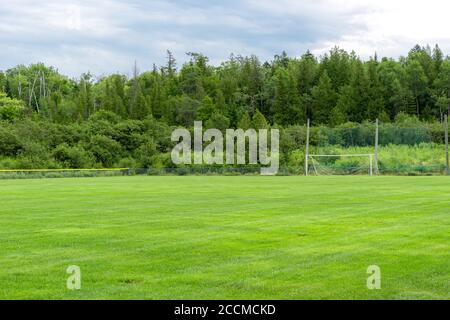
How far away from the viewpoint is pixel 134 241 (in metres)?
10.8

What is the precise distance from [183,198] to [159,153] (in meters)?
42.4

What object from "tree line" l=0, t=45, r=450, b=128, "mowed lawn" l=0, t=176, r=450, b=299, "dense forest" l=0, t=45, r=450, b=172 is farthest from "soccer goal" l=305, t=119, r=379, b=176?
"mowed lawn" l=0, t=176, r=450, b=299

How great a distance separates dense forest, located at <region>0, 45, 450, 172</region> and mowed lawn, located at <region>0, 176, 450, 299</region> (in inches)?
1695

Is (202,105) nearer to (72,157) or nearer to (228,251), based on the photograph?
(72,157)

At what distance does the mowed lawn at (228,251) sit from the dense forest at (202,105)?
43050 mm

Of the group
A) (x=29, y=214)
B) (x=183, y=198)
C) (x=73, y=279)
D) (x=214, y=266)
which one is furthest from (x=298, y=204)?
(x=73, y=279)

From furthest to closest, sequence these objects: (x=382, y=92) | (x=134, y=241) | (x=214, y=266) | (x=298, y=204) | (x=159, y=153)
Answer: (x=382, y=92), (x=159, y=153), (x=298, y=204), (x=134, y=241), (x=214, y=266)

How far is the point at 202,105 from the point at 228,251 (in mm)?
72430

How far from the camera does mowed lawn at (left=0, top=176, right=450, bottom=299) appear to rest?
23.4ft

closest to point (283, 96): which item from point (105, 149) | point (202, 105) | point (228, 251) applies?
point (202, 105)

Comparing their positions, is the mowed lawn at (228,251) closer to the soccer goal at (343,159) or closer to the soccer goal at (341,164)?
the soccer goal at (341,164)
